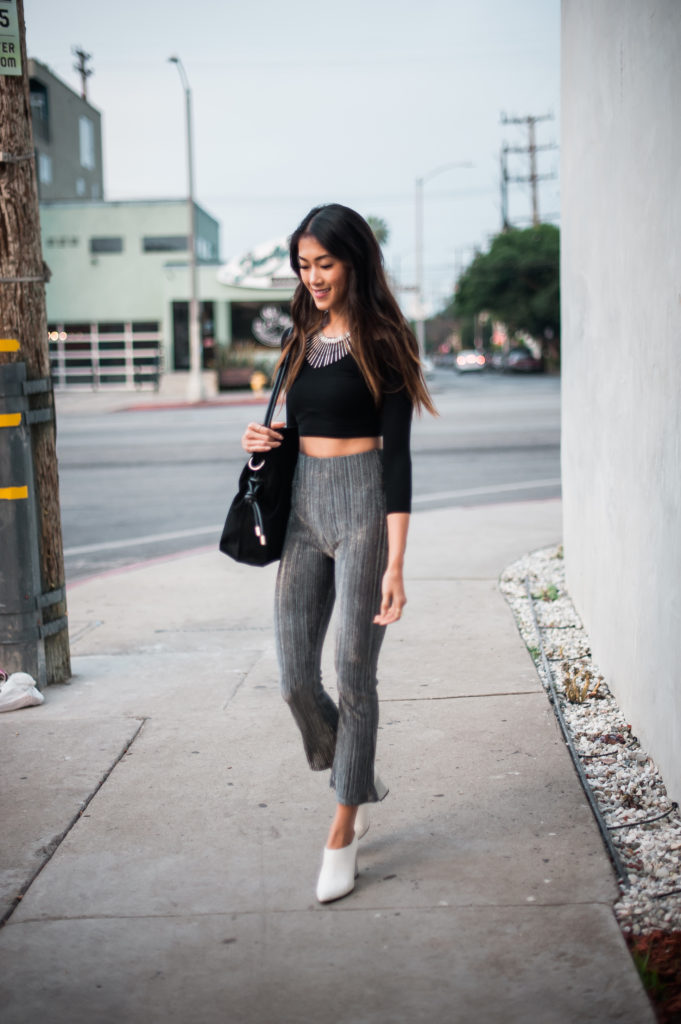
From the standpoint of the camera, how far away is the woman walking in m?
3.18

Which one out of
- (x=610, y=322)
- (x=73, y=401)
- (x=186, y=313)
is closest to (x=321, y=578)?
(x=610, y=322)

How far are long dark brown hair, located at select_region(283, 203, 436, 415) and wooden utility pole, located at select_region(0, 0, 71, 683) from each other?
7.49ft

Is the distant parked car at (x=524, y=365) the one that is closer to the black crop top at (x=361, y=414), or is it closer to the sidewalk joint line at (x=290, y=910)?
the black crop top at (x=361, y=414)

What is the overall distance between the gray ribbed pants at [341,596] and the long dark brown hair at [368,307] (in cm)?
24

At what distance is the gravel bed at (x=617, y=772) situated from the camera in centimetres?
311

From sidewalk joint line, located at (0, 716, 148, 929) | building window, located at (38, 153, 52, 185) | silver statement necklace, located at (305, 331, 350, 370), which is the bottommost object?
sidewalk joint line, located at (0, 716, 148, 929)

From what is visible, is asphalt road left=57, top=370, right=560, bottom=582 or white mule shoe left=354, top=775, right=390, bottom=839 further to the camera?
asphalt road left=57, top=370, right=560, bottom=582

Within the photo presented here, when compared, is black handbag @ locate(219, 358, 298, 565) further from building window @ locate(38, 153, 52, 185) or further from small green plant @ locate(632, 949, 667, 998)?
building window @ locate(38, 153, 52, 185)

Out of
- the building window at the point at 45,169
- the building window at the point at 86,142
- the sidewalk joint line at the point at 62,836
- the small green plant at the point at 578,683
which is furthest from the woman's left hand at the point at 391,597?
the building window at the point at 86,142

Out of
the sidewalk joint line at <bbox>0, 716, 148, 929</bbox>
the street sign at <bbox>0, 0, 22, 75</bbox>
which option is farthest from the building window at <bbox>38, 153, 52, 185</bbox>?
the sidewalk joint line at <bbox>0, 716, 148, 929</bbox>

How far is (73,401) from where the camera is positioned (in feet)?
123

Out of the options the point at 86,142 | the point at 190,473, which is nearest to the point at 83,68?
the point at 86,142

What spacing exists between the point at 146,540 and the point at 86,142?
58000mm

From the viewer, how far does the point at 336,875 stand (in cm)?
317
